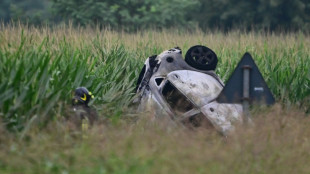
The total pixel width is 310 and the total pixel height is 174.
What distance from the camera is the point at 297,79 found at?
1427 centimetres

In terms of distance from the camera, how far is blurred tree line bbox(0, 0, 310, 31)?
3609 centimetres

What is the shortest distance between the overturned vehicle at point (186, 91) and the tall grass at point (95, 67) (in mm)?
475

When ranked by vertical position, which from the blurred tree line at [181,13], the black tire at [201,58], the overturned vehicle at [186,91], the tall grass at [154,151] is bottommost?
the blurred tree line at [181,13]

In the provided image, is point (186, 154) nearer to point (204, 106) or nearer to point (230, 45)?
point (204, 106)

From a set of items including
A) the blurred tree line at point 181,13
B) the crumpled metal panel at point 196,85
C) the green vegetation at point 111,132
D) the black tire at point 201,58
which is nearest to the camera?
the green vegetation at point 111,132

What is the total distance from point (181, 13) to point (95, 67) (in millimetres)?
27190

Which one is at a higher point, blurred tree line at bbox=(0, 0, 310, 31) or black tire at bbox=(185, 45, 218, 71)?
black tire at bbox=(185, 45, 218, 71)

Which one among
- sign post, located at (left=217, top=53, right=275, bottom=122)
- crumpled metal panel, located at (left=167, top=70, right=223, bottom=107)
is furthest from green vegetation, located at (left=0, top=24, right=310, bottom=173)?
crumpled metal panel, located at (left=167, top=70, right=223, bottom=107)

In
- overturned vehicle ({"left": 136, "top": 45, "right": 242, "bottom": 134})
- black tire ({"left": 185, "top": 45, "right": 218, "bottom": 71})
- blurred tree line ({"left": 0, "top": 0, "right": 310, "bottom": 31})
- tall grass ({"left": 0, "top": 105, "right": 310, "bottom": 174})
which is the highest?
tall grass ({"left": 0, "top": 105, "right": 310, "bottom": 174})

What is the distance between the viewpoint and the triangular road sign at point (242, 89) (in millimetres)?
9812

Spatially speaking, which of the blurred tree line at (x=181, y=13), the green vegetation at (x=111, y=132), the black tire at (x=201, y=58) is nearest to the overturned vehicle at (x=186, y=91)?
the black tire at (x=201, y=58)

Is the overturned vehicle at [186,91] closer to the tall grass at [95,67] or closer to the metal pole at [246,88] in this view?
the tall grass at [95,67]

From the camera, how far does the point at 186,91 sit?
1197cm

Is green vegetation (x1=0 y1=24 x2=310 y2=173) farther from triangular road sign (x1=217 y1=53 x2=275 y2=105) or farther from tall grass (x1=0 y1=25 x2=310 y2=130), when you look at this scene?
triangular road sign (x1=217 y1=53 x2=275 y2=105)
